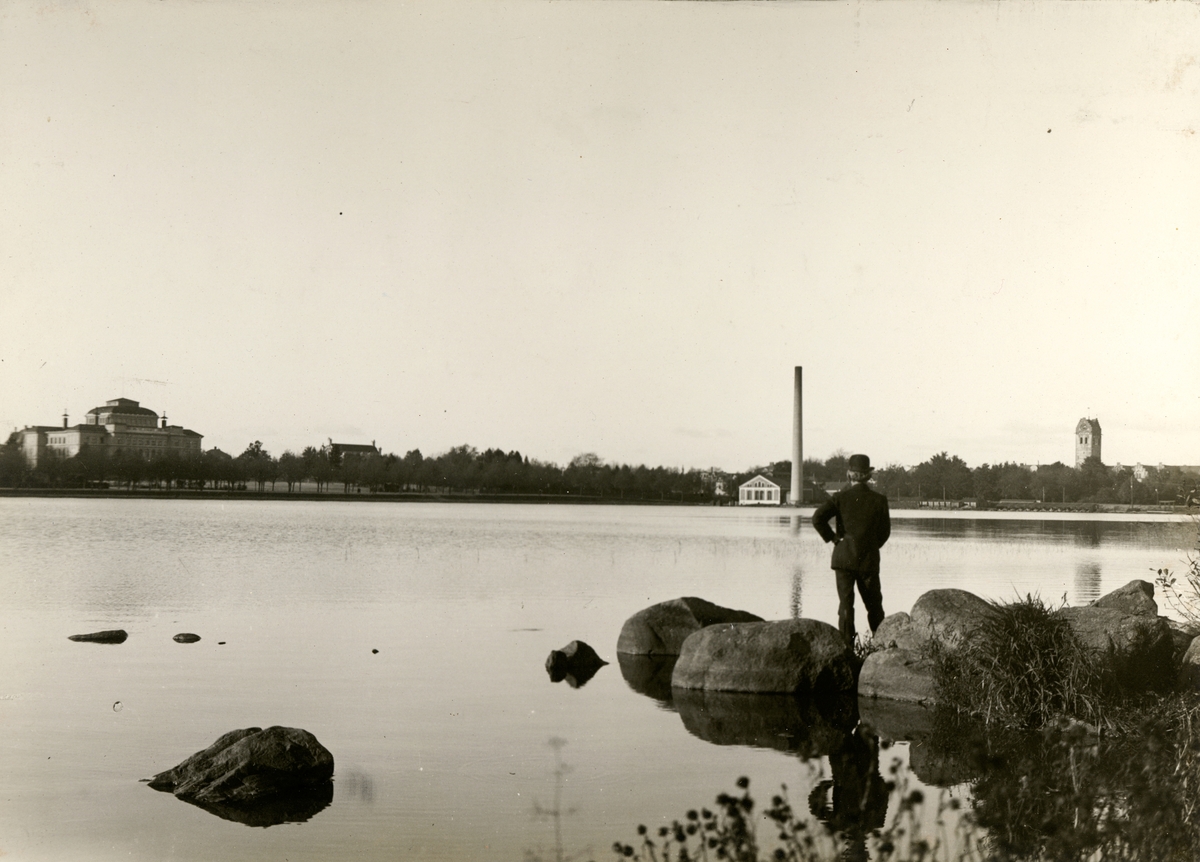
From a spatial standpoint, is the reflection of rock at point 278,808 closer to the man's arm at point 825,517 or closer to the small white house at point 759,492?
the man's arm at point 825,517

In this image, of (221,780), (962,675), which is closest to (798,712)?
(962,675)

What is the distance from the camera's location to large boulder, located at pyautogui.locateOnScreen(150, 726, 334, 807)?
958cm

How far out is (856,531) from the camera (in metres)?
14.1

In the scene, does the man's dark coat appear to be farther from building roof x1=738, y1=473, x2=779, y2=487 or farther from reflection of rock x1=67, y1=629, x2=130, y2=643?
building roof x1=738, y1=473, x2=779, y2=487

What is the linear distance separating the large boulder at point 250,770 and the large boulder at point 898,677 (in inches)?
257

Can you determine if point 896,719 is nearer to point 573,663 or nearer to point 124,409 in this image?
point 573,663

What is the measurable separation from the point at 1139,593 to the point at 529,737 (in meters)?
8.49

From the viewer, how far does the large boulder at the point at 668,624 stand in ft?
57.6

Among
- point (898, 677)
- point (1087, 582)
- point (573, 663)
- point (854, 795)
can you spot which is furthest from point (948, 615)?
point (1087, 582)

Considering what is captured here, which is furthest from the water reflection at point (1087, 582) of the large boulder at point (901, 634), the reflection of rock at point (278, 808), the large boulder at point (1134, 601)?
the reflection of rock at point (278, 808)

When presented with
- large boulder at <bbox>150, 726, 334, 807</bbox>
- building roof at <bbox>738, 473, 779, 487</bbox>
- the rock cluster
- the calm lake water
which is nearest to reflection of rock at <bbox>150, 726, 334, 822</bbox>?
large boulder at <bbox>150, 726, 334, 807</bbox>

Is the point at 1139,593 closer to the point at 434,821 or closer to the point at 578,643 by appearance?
the point at 578,643

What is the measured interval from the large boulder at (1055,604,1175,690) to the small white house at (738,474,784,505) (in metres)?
144

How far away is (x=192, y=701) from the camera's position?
14.0m
